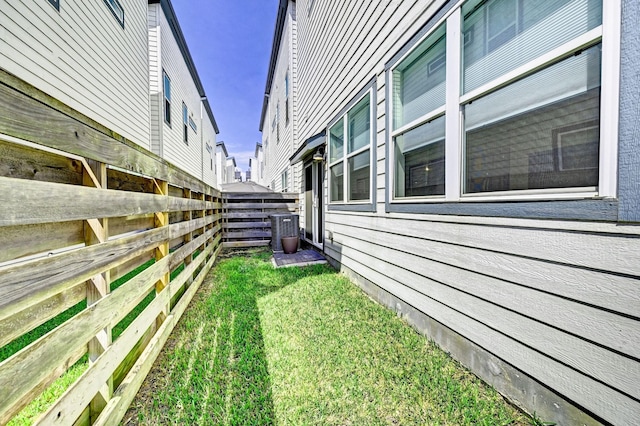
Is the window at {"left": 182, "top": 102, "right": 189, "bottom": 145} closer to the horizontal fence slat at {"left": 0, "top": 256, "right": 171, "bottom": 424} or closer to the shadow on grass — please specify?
the shadow on grass

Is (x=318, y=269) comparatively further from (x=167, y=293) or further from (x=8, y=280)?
(x=8, y=280)

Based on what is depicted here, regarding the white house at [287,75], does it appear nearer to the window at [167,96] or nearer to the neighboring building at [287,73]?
the neighboring building at [287,73]

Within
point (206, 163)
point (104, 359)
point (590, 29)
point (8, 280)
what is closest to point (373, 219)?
point (590, 29)

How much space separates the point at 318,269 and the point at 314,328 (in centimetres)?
204

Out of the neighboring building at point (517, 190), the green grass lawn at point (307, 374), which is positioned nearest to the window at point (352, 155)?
the neighboring building at point (517, 190)

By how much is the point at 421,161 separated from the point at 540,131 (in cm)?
101

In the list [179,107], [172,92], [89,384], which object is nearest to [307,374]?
[89,384]

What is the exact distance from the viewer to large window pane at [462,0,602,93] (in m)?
1.39

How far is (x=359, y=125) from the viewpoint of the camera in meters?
3.73

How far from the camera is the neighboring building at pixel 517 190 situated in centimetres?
122

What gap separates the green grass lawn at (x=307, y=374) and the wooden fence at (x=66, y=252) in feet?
1.11

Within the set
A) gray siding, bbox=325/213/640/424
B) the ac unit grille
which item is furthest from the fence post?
the ac unit grille

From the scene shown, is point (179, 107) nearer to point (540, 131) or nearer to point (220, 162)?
point (540, 131)

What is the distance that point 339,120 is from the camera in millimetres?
4324
